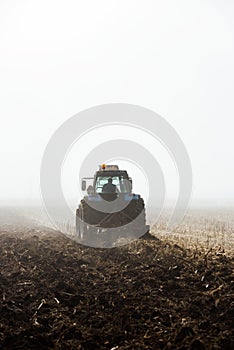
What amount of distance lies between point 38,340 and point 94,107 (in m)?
19.7

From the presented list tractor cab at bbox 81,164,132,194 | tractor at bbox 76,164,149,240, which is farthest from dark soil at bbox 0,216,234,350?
tractor cab at bbox 81,164,132,194

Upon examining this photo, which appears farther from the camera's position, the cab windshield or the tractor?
the cab windshield

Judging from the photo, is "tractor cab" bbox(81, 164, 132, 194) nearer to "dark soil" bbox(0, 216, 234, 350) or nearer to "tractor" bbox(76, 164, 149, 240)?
"tractor" bbox(76, 164, 149, 240)

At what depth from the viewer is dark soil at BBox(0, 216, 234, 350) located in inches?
211

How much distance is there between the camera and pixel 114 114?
24.3 m

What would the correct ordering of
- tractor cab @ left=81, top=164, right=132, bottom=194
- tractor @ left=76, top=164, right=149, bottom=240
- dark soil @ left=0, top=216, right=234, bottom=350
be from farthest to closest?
tractor cab @ left=81, top=164, right=132, bottom=194 < tractor @ left=76, top=164, right=149, bottom=240 < dark soil @ left=0, top=216, right=234, bottom=350

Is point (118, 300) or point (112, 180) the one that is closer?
point (118, 300)

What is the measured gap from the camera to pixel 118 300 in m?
6.67

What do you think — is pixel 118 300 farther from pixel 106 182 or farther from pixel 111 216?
pixel 106 182

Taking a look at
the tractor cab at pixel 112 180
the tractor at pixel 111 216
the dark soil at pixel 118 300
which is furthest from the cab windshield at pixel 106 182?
the dark soil at pixel 118 300

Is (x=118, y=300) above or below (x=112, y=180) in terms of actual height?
below

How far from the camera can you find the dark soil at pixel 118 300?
5.36 metres

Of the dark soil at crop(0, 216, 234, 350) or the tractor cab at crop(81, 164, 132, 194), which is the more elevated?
the tractor cab at crop(81, 164, 132, 194)

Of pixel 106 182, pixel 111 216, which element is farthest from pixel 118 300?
pixel 106 182
